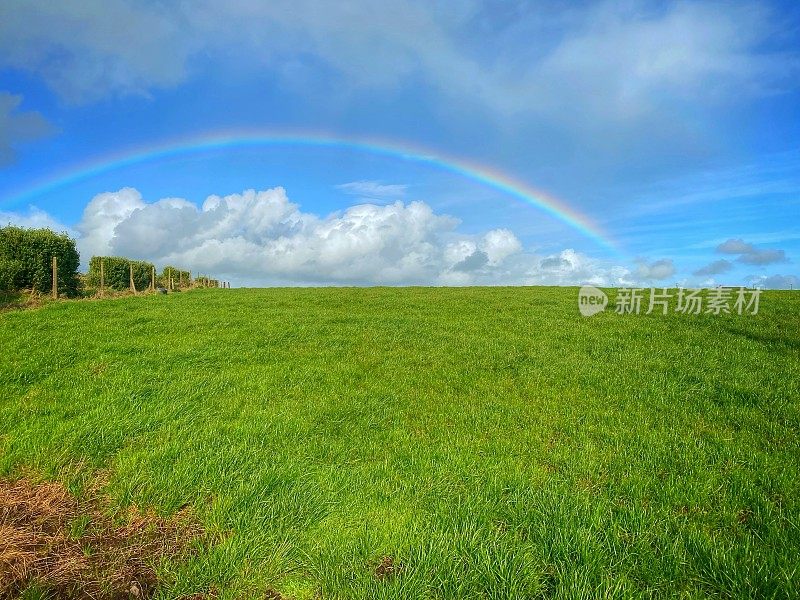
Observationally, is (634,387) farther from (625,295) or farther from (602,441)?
(625,295)

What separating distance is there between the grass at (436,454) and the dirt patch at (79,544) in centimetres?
27

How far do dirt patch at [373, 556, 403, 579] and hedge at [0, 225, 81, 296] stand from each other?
33.1m

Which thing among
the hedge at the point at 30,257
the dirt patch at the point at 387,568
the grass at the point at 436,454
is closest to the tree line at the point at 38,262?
the hedge at the point at 30,257

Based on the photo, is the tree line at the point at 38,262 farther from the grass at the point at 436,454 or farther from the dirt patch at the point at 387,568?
the dirt patch at the point at 387,568

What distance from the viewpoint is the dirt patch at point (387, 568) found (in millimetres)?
4406

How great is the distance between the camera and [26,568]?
4516 millimetres

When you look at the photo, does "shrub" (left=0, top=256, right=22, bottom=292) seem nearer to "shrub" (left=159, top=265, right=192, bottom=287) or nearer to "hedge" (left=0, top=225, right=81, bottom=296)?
"hedge" (left=0, top=225, right=81, bottom=296)

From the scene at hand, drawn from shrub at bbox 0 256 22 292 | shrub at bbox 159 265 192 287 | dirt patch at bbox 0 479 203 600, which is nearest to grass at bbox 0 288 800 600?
dirt patch at bbox 0 479 203 600

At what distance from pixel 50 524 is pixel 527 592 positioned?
16.8ft

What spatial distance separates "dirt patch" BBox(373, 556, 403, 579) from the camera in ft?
14.5

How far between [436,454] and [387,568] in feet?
8.63

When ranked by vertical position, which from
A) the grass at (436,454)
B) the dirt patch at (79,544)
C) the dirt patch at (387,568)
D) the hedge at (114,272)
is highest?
the hedge at (114,272)

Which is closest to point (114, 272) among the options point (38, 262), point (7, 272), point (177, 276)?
point (38, 262)

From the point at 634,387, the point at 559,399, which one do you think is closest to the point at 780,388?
the point at 634,387
